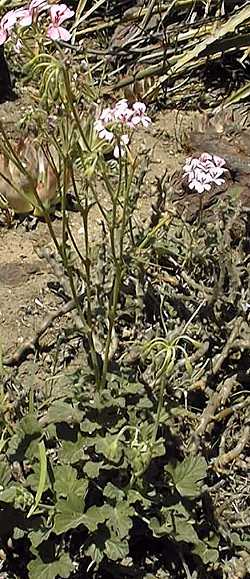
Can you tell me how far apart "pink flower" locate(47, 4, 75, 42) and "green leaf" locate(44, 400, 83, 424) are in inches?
29.7

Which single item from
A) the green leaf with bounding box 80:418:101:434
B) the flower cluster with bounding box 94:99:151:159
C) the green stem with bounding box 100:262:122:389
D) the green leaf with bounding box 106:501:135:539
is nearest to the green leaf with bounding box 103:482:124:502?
the green leaf with bounding box 106:501:135:539

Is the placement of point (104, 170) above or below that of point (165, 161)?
above

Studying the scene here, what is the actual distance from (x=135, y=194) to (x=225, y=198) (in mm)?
352

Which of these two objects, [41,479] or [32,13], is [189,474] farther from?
[32,13]

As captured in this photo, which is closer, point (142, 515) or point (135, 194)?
point (142, 515)

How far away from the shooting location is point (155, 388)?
2.51 metres

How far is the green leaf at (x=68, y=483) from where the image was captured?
85.8 inches

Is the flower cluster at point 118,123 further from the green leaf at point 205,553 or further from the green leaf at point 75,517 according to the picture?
the green leaf at point 205,553

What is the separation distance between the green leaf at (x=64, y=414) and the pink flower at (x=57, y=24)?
75 cm

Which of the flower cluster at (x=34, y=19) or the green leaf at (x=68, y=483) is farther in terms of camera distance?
the green leaf at (x=68, y=483)

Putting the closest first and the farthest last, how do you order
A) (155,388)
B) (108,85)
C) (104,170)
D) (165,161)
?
1. (104,170)
2. (155,388)
3. (165,161)
4. (108,85)

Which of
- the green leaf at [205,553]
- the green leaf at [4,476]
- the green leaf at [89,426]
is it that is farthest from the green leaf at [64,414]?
the green leaf at [205,553]

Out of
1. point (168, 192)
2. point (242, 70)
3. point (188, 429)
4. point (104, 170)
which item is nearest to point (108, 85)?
point (242, 70)

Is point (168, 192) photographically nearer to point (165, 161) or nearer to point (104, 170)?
point (165, 161)
